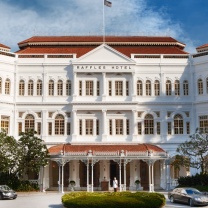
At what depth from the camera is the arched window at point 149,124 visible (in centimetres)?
4754

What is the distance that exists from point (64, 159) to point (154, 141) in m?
10.6

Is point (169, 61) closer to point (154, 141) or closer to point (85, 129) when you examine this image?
point (154, 141)

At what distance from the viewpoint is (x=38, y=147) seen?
41.2 metres

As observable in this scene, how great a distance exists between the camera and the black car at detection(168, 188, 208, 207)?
28.5m

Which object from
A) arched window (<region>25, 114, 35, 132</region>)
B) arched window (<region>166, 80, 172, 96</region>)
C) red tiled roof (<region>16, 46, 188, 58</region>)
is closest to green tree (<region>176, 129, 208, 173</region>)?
arched window (<region>166, 80, 172, 96</region>)

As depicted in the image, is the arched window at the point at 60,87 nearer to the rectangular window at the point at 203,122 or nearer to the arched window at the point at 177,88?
the arched window at the point at 177,88

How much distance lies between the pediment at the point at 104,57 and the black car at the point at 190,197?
2047 cm

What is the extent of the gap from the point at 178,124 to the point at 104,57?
11289 mm

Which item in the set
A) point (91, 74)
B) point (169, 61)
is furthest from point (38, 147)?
point (169, 61)

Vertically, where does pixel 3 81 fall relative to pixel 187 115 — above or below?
above

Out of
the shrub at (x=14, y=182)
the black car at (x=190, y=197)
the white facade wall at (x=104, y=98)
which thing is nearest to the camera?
the black car at (x=190, y=197)

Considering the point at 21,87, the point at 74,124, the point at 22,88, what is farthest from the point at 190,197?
the point at 21,87

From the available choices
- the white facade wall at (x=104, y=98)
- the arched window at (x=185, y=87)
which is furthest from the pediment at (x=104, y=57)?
the arched window at (x=185, y=87)

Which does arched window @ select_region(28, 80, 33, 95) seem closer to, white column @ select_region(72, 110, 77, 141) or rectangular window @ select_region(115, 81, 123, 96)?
white column @ select_region(72, 110, 77, 141)
